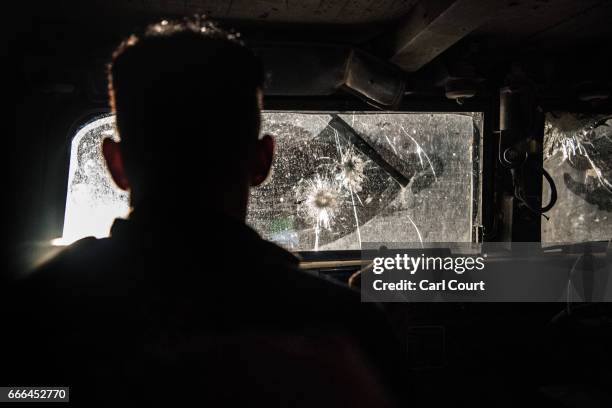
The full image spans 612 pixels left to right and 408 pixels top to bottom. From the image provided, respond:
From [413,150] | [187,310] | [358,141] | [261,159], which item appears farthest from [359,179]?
[187,310]

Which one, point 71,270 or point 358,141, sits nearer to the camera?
point 71,270

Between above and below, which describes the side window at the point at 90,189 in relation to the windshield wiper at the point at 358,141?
below

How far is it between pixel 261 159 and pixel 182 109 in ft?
0.68

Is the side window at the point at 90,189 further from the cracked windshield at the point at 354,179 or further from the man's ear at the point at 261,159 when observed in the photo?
the man's ear at the point at 261,159

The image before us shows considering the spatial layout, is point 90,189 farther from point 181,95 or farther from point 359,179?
point 181,95

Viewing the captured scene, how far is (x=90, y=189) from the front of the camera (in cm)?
318

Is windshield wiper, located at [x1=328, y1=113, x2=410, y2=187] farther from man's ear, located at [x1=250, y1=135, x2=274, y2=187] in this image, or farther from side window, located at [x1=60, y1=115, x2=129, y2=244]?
man's ear, located at [x1=250, y1=135, x2=274, y2=187]

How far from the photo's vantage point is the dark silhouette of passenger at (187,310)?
761mm

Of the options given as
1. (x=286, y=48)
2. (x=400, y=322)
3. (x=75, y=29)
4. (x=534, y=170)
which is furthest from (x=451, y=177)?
(x=75, y=29)

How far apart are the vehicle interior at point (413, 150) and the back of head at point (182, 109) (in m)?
1.82

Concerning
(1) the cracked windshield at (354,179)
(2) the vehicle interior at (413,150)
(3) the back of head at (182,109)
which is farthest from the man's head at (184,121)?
(1) the cracked windshield at (354,179)

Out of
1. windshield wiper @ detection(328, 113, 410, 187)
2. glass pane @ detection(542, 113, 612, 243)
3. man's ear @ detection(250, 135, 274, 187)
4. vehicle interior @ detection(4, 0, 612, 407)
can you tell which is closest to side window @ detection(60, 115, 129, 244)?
vehicle interior @ detection(4, 0, 612, 407)

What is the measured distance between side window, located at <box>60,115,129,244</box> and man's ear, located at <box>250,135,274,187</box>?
7.89ft

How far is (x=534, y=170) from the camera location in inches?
139
